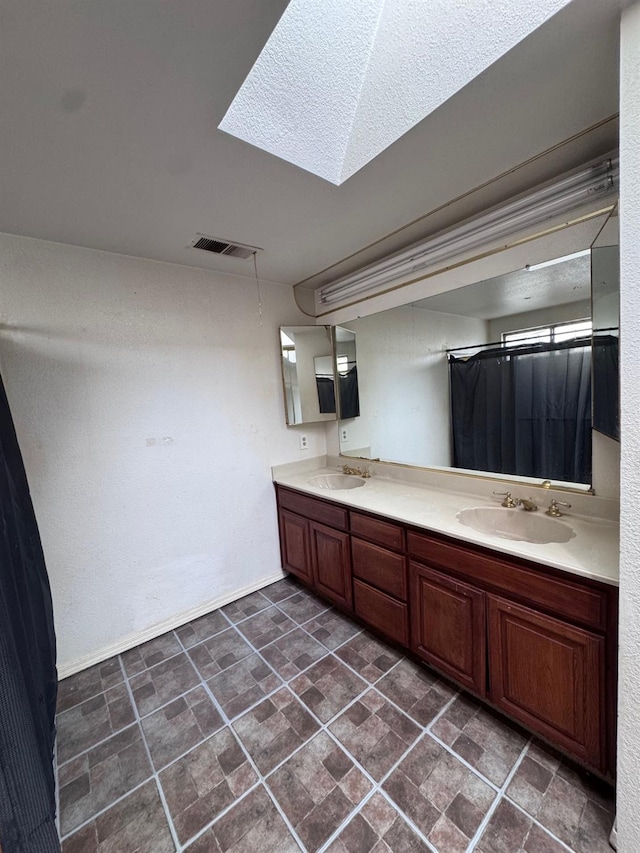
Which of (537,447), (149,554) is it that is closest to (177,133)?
(537,447)

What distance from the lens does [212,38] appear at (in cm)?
87

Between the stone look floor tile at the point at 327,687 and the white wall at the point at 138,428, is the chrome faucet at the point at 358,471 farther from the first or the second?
the stone look floor tile at the point at 327,687

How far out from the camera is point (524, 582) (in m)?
1.27

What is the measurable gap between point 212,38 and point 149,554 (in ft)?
7.82

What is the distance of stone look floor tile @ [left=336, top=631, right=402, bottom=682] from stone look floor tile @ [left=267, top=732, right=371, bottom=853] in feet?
1.37

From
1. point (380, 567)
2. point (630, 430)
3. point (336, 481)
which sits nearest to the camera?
point (630, 430)

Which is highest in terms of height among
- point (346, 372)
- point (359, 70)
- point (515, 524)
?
point (359, 70)

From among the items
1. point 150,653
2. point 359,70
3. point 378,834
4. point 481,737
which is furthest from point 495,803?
point 359,70

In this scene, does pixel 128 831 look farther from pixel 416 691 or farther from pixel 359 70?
pixel 359 70

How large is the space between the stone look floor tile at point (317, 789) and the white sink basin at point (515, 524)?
111cm

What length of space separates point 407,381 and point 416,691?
1765 mm

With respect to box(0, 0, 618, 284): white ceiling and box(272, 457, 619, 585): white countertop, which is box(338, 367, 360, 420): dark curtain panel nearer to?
box(272, 457, 619, 585): white countertop

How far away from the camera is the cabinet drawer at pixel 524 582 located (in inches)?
43.9

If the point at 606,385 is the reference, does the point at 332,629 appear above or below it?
below
